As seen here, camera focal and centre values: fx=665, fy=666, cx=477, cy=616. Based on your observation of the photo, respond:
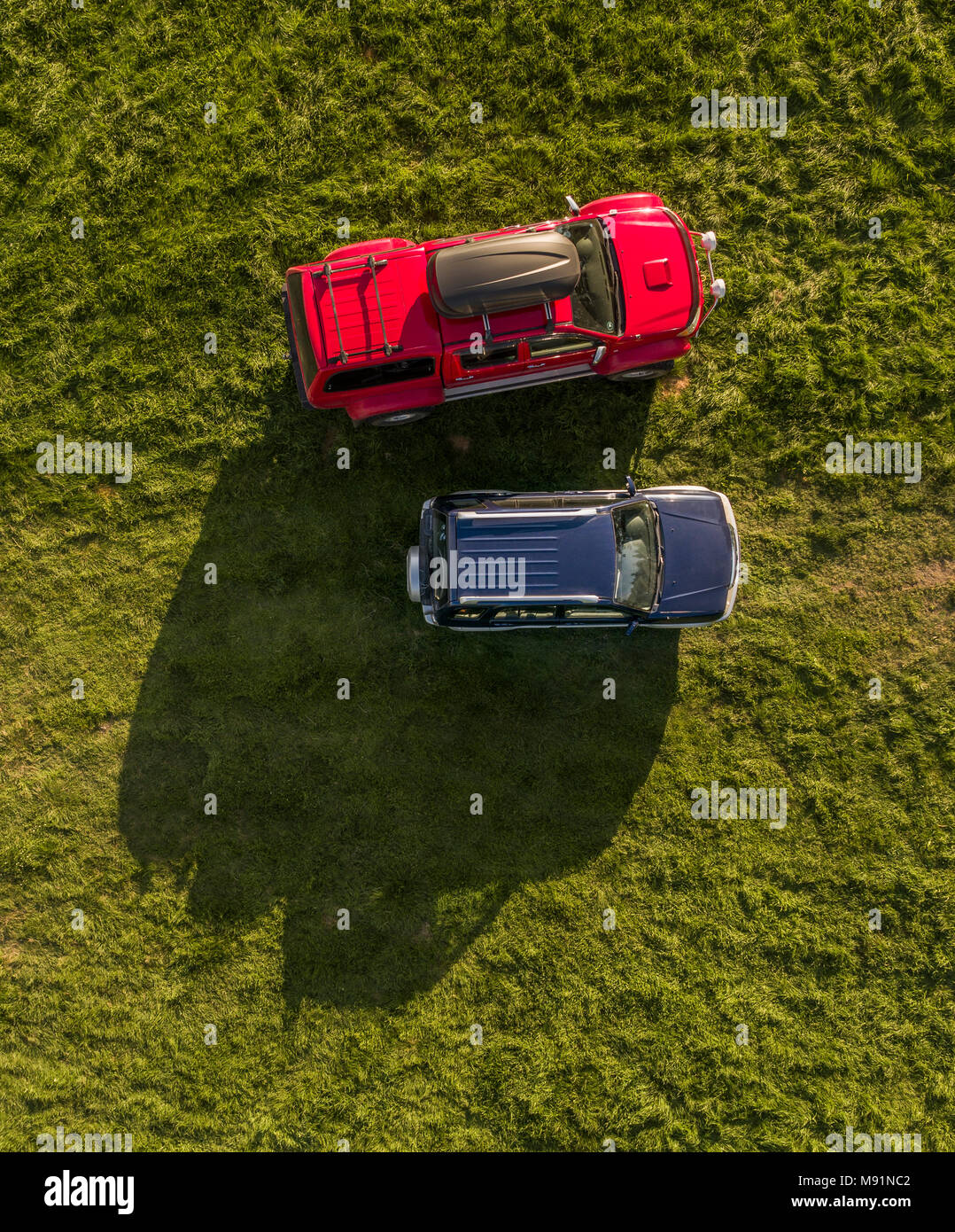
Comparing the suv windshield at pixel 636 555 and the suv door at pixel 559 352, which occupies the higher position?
the suv door at pixel 559 352

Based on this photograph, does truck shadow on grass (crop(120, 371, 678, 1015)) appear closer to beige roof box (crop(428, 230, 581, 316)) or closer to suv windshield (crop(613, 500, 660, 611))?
suv windshield (crop(613, 500, 660, 611))

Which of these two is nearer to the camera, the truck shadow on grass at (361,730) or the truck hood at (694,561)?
the truck hood at (694,561)

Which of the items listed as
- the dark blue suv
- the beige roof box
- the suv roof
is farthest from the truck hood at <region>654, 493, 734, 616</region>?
the beige roof box

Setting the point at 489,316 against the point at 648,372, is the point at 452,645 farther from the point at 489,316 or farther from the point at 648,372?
the point at 648,372

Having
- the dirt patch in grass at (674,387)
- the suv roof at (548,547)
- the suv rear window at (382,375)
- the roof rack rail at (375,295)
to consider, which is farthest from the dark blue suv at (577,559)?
the roof rack rail at (375,295)

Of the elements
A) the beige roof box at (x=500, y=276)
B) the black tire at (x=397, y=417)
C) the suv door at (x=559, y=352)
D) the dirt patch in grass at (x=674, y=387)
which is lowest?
the black tire at (x=397, y=417)

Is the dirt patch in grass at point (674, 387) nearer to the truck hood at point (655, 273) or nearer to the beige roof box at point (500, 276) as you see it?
the truck hood at point (655, 273)
